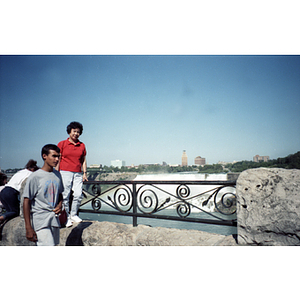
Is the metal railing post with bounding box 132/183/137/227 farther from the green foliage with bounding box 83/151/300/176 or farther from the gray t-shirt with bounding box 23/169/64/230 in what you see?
the green foliage with bounding box 83/151/300/176

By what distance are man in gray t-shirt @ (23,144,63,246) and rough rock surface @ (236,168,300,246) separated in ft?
6.49

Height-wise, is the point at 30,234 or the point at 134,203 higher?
the point at 30,234

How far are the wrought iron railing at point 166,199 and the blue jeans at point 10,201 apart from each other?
4.00 feet

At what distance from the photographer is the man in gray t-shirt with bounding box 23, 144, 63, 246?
5.91ft

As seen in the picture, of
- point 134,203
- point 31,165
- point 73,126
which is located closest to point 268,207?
point 134,203

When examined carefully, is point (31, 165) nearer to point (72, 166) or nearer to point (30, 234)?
point (72, 166)

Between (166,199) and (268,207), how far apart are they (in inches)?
53.5

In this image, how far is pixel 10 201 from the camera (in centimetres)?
357

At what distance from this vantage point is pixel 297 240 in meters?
2.00

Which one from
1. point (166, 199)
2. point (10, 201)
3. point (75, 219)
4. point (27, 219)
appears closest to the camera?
point (27, 219)

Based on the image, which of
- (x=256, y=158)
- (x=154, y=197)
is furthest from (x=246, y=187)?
(x=256, y=158)

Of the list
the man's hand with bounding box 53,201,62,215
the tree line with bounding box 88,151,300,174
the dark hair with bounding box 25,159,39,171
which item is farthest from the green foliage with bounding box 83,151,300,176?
the man's hand with bounding box 53,201,62,215

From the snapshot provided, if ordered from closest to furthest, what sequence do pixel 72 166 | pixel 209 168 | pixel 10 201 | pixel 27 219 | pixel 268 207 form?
pixel 27 219 < pixel 268 207 < pixel 72 166 < pixel 10 201 < pixel 209 168

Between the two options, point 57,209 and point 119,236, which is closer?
point 57,209
